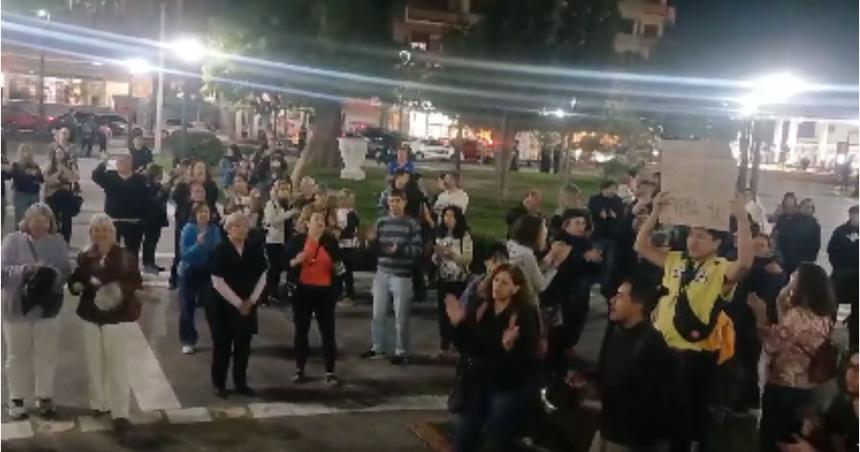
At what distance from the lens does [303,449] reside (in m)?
6.50

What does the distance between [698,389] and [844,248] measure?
645 centimetres

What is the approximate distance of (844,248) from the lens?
11.4m

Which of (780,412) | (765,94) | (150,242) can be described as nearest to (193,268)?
(150,242)

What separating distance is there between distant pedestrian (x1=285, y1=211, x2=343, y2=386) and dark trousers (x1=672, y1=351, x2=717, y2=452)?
311 centimetres

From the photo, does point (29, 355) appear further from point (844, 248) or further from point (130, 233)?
point (844, 248)

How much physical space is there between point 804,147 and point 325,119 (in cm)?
3933

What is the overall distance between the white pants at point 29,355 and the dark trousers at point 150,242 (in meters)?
5.09

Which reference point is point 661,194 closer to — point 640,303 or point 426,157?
point 640,303

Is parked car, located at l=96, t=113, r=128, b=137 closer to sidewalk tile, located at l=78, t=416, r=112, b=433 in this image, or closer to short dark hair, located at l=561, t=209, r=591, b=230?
short dark hair, located at l=561, t=209, r=591, b=230

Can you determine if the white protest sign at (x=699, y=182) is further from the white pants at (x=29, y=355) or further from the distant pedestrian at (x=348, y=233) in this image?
the distant pedestrian at (x=348, y=233)

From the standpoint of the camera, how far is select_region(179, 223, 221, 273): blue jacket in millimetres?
8719

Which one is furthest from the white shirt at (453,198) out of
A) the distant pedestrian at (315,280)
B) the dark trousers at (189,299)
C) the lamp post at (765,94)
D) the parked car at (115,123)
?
the parked car at (115,123)

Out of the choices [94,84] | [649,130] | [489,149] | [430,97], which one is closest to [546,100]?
[430,97]

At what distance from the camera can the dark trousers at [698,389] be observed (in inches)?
225
